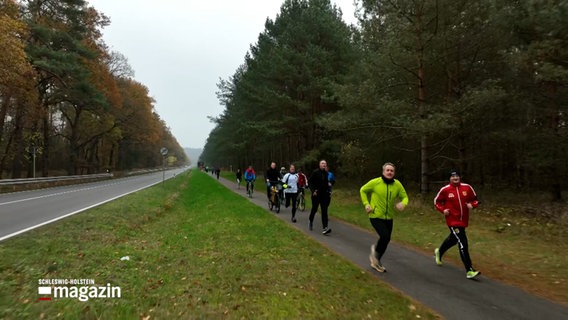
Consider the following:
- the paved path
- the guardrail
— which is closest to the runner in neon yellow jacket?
the paved path

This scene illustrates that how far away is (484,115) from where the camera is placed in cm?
1692

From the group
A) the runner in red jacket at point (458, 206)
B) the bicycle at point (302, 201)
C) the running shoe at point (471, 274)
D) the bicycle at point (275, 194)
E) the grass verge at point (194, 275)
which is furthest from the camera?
the bicycle at point (302, 201)

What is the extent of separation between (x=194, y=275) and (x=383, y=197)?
342 cm

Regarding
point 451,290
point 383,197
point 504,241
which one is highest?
point 383,197

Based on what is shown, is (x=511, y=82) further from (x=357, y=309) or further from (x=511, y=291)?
(x=357, y=309)

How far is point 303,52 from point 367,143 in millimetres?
8025

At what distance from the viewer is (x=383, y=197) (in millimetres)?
6125

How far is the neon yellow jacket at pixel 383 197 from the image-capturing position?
6113 mm

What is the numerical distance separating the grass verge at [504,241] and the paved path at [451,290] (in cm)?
50

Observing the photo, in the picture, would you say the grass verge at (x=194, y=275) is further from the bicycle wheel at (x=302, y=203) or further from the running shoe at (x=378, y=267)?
the bicycle wheel at (x=302, y=203)

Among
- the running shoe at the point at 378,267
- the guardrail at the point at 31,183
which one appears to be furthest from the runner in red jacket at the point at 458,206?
the guardrail at the point at 31,183

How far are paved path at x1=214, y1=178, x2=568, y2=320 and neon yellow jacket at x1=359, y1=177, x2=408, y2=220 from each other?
1049 millimetres

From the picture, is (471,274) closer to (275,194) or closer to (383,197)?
(383,197)

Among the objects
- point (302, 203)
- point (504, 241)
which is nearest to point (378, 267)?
point (504, 241)
